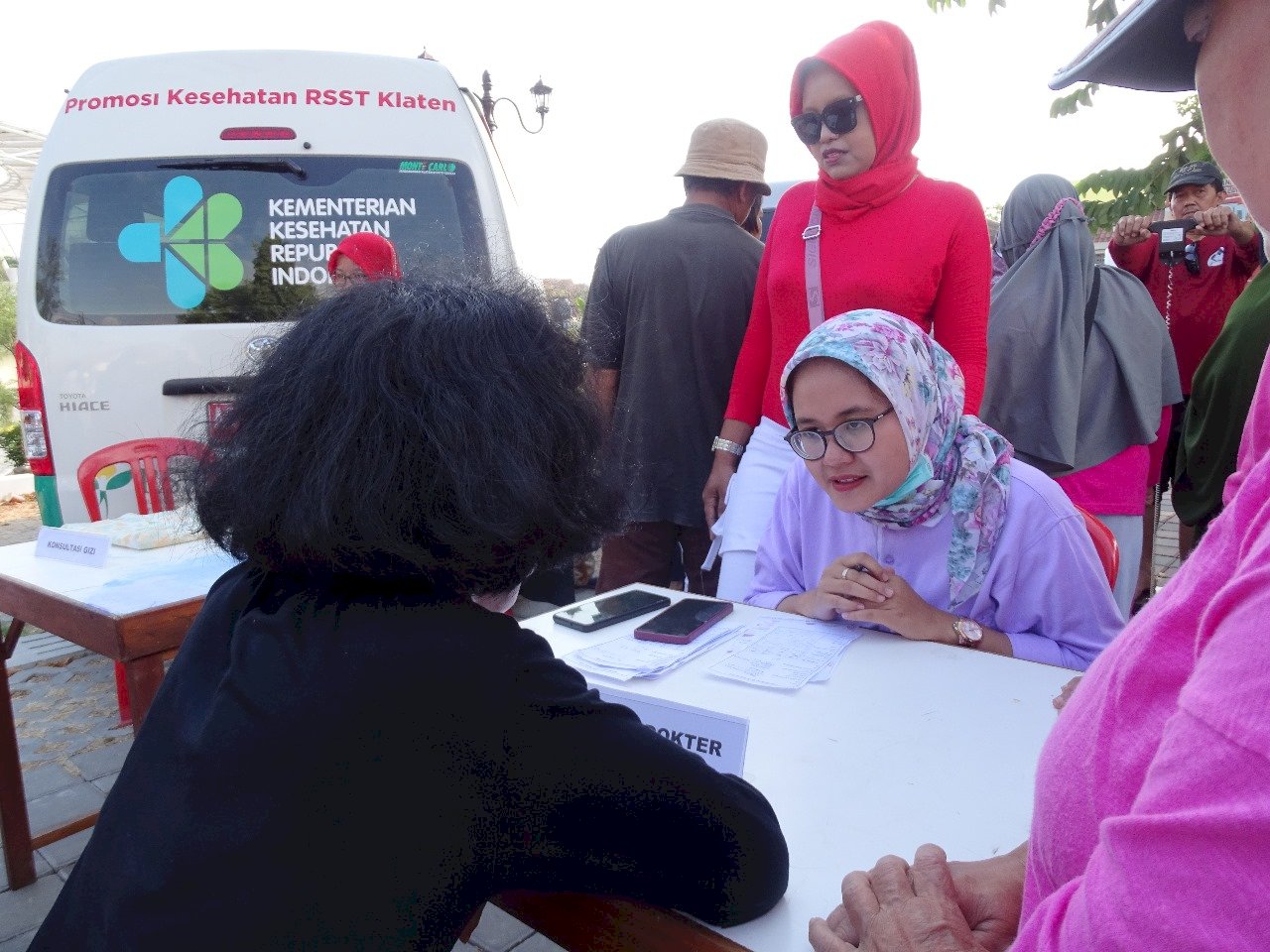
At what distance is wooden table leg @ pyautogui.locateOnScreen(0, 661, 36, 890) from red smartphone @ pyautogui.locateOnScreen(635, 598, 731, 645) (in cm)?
181

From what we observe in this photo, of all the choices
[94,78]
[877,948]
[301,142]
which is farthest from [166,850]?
[94,78]

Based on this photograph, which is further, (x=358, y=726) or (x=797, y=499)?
(x=797, y=499)

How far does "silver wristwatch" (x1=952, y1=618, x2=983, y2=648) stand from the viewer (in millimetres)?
1625

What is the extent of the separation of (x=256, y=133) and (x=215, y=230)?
16.5 inches

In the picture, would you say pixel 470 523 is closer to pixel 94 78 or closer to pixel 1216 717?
pixel 1216 717

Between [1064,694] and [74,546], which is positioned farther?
[74,546]

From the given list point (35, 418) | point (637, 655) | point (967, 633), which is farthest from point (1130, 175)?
point (35, 418)

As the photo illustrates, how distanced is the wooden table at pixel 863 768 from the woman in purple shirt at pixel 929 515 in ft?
0.44

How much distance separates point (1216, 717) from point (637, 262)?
2.60 m

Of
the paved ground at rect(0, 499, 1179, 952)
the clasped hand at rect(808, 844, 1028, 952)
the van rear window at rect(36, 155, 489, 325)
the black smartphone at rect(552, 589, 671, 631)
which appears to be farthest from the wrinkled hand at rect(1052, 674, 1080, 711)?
the van rear window at rect(36, 155, 489, 325)

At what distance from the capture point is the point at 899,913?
0.82 m

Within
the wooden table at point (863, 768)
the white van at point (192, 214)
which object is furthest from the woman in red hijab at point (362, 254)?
the wooden table at point (863, 768)

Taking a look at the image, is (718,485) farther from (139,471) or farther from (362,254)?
(139,471)

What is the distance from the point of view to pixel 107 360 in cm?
323
